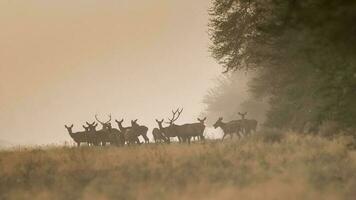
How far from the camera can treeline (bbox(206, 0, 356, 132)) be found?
17.7m

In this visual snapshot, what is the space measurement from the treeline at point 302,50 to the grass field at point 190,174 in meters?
2.02

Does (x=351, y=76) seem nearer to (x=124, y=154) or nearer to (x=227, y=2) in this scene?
(x=124, y=154)

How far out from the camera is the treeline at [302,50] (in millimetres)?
17703

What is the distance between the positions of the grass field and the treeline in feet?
6.62

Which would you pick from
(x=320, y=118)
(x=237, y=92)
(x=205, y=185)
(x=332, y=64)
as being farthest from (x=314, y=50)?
(x=237, y=92)

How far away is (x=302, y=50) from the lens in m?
21.0

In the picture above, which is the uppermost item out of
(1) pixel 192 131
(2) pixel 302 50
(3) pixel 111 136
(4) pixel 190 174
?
(2) pixel 302 50

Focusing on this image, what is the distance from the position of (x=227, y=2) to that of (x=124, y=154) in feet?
45.3

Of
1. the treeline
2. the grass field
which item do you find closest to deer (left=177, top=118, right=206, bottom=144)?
the treeline

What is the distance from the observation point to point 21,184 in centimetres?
1636

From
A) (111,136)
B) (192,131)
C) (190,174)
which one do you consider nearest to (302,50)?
(190,174)

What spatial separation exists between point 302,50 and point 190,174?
6644mm

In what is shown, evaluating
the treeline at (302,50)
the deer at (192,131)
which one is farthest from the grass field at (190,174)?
the deer at (192,131)

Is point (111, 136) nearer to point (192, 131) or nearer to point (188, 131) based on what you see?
point (188, 131)
